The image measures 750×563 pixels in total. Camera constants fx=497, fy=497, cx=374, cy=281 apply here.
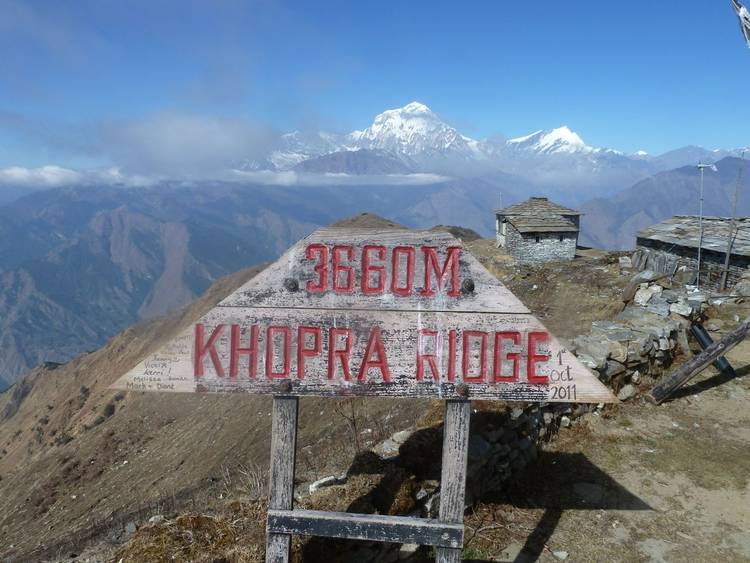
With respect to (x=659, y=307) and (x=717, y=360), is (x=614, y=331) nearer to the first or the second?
(x=717, y=360)

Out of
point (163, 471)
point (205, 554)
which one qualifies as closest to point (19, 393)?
point (163, 471)

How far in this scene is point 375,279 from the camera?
10.9 ft

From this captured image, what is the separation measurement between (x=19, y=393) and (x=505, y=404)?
7920cm

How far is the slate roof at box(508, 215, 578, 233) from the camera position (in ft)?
99.7

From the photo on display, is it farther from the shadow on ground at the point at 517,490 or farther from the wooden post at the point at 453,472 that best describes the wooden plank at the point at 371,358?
the shadow on ground at the point at 517,490

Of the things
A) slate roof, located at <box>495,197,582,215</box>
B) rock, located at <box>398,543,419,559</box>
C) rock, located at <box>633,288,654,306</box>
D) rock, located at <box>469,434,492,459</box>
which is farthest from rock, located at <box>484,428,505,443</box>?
slate roof, located at <box>495,197,582,215</box>

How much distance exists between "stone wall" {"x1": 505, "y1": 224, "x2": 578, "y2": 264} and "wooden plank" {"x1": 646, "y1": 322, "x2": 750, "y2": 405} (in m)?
23.3

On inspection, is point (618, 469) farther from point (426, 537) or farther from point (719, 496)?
point (426, 537)

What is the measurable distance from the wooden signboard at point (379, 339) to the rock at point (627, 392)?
16.4 feet

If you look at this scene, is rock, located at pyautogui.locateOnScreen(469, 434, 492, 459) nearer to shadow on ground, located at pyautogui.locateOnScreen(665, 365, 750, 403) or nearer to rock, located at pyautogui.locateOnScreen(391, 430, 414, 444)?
rock, located at pyautogui.locateOnScreen(391, 430, 414, 444)

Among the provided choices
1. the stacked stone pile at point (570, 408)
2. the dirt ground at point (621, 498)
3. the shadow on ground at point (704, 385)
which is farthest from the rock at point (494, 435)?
the shadow on ground at point (704, 385)

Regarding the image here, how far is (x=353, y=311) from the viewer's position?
3.35 m

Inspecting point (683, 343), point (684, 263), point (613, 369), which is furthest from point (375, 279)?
point (684, 263)

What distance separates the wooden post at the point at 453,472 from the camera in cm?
343
